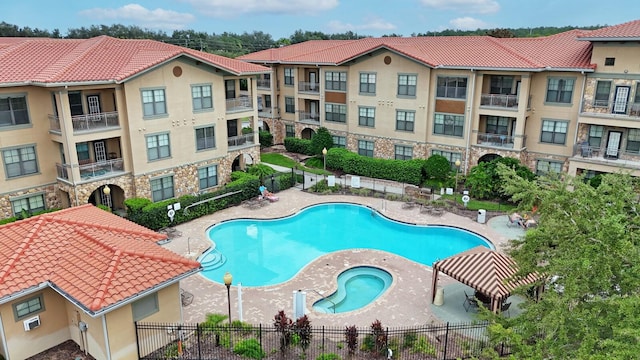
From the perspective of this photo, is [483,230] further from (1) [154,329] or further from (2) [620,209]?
(1) [154,329]

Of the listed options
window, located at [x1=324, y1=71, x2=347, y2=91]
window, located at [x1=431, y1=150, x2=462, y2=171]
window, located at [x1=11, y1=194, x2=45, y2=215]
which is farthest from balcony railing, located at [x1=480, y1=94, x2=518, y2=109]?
window, located at [x1=11, y1=194, x2=45, y2=215]

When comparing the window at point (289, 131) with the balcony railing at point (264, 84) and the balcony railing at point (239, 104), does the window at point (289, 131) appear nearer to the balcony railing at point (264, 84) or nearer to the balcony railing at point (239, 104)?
the balcony railing at point (264, 84)

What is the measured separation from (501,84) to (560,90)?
402 cm

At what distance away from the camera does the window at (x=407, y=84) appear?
118 feet

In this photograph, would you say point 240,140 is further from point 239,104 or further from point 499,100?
point 499,100

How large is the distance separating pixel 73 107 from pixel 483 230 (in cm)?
2437

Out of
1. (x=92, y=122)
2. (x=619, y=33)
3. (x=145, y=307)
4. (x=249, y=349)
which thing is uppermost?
(x=619, y=33)

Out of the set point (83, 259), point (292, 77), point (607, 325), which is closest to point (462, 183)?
point (292, 77)

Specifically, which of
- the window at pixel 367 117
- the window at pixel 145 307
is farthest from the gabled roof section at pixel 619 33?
the window at pixel 145 307

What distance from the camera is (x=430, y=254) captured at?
25.2 meters

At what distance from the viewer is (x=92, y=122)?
26.4 m

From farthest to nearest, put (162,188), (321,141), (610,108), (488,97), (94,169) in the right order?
(321,141) < (488,97) < (162,188) < (610,108) < (94,169)

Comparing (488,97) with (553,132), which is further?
(488,97)

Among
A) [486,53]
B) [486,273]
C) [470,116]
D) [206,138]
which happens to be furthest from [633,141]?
[206,138]
